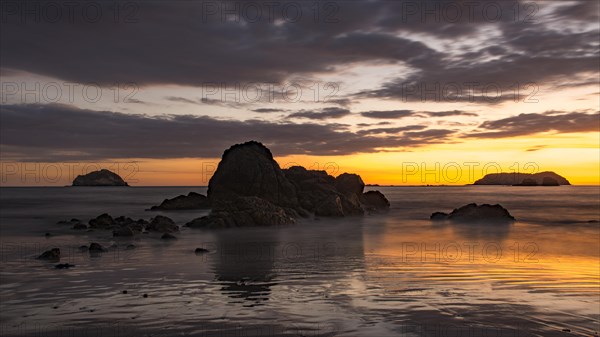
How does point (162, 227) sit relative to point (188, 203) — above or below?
below

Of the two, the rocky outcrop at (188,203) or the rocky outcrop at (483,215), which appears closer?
the rocky outcrop at (483,215)

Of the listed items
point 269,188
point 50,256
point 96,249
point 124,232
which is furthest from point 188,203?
point 50,256

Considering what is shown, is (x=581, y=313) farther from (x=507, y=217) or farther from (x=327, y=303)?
(x=507, y=217)

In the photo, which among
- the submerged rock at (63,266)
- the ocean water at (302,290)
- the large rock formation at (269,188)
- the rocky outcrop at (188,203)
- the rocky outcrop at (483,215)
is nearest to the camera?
the ocean water at (302,290)

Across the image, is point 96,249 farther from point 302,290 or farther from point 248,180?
point 248,180

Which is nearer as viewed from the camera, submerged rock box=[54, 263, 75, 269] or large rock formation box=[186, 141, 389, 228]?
submerged rock box=[54, 263, 75, 269]

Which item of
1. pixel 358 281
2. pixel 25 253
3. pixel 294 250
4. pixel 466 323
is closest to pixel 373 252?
pixel 294 250

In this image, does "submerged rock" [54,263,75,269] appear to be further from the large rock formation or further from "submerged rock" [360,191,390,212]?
"submerged rock" [360,191,390,212]

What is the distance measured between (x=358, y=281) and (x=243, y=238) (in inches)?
709

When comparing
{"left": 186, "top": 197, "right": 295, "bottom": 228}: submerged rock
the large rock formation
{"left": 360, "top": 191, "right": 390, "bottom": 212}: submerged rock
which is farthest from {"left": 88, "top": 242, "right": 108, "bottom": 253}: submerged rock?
{"left": 360, "top": 191, "right": 390, "bottom": 212}: submerged rock

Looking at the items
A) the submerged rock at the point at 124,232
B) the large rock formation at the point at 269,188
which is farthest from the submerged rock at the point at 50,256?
the large rock formation at the point at 269,188

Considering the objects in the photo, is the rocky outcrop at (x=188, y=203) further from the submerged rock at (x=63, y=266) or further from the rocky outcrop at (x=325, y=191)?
the submerged rock at (x=63, y=266)

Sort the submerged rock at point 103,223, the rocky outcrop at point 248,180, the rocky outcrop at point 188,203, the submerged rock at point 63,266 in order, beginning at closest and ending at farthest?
the submerged rock at point 63,266, the submerged rock at point 103,223, the rocky outcrop at point 248,180, the rocky outcrop at point 188,203

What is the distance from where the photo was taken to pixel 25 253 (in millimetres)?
27203
